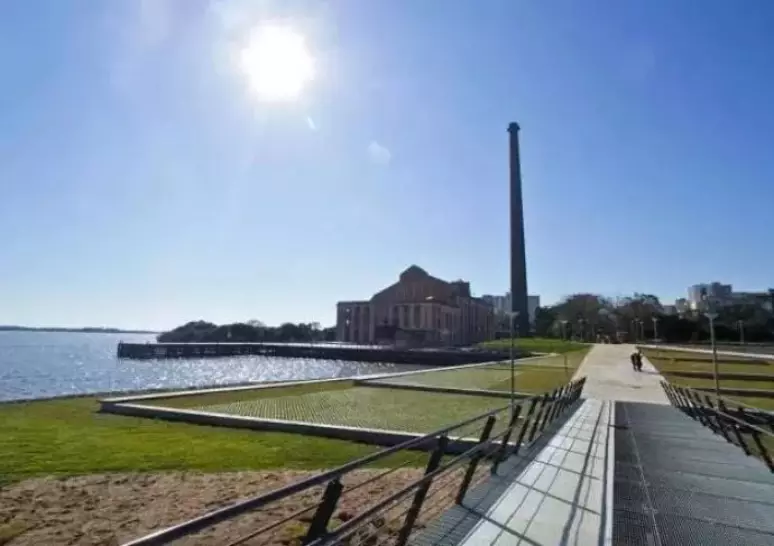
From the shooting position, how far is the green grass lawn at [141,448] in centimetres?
813

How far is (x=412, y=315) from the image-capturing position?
3573 inches

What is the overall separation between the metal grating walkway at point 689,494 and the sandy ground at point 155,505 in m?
1.71

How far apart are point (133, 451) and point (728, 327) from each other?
84404mm

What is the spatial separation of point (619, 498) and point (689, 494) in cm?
73

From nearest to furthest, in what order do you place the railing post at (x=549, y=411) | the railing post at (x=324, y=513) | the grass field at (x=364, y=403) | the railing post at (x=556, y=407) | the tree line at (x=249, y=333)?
the railing post at (x=324, y=513) → the railing post at (x=549, y=411) → the railing post at (x=556, y=407) → the grass field at (x=364, y=403) → the tree line at (x=249, y=333)

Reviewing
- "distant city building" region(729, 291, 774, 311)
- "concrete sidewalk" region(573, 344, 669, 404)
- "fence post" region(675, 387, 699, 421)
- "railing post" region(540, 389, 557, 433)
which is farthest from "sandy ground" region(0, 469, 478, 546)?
"distant city building" region(729, 291, 774, 311)

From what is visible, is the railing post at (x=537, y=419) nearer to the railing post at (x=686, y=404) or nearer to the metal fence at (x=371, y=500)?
the metal fence at (x=371, y=500)

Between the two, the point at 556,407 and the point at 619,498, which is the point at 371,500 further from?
the point at 556,407

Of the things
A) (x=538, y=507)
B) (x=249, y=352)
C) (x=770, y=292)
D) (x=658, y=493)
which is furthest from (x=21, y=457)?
(x=770, y=292)

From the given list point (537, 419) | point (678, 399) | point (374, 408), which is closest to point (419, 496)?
point (537, 419)

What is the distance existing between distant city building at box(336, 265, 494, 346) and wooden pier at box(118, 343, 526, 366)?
1307 centimetres

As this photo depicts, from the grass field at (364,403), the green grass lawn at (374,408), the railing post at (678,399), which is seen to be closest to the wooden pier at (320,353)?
the grass field at (364,403)

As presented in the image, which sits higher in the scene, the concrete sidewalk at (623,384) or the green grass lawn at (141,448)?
the concrete sidewalk at (623,384)

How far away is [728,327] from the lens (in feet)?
246
